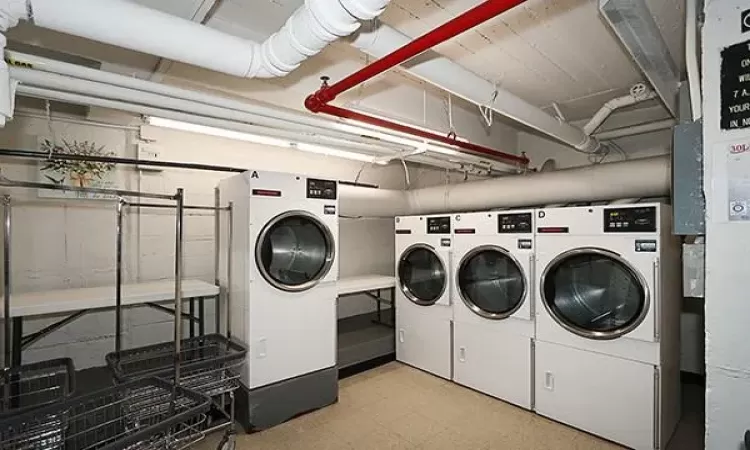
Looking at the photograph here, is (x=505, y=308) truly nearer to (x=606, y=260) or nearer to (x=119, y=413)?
(x=606, y=260)

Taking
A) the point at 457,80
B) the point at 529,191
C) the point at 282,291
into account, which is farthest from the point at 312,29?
the point at 529,191

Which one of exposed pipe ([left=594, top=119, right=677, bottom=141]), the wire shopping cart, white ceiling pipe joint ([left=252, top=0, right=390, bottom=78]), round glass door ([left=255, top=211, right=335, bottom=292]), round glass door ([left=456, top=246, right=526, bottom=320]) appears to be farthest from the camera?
exposed pipe ([left=594, top=119, right=677, bottom=141])

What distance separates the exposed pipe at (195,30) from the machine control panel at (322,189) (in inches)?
50.9

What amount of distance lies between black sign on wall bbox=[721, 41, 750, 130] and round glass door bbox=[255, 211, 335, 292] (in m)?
2.57

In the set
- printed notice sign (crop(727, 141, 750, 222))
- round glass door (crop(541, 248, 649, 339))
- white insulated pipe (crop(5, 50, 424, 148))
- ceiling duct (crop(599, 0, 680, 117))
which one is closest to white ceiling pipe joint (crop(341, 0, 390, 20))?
ceiling duct (crop(599, 0, 680, 117))

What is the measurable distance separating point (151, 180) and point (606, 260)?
3903mm

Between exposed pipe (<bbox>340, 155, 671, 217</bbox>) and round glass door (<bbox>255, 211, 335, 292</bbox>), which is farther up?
exposed pipe (<bbox>340, 155, 671, 217</bbox>)

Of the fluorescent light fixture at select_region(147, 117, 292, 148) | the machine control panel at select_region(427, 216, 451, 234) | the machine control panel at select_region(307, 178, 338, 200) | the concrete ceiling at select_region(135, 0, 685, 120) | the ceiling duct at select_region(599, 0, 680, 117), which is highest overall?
the concrete ceiling at select_region(135, 0, 685, 120)

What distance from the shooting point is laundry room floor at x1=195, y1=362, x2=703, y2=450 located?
270 cm

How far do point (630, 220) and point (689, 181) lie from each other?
1.35 meters

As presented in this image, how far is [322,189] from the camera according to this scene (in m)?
3.23

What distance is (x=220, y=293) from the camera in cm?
324

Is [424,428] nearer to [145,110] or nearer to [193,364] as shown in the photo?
[193,364]

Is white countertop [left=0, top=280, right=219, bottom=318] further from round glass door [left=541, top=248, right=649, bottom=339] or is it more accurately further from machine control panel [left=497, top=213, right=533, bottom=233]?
round glass door [left=541, top=248, right=649, bottom=339]
